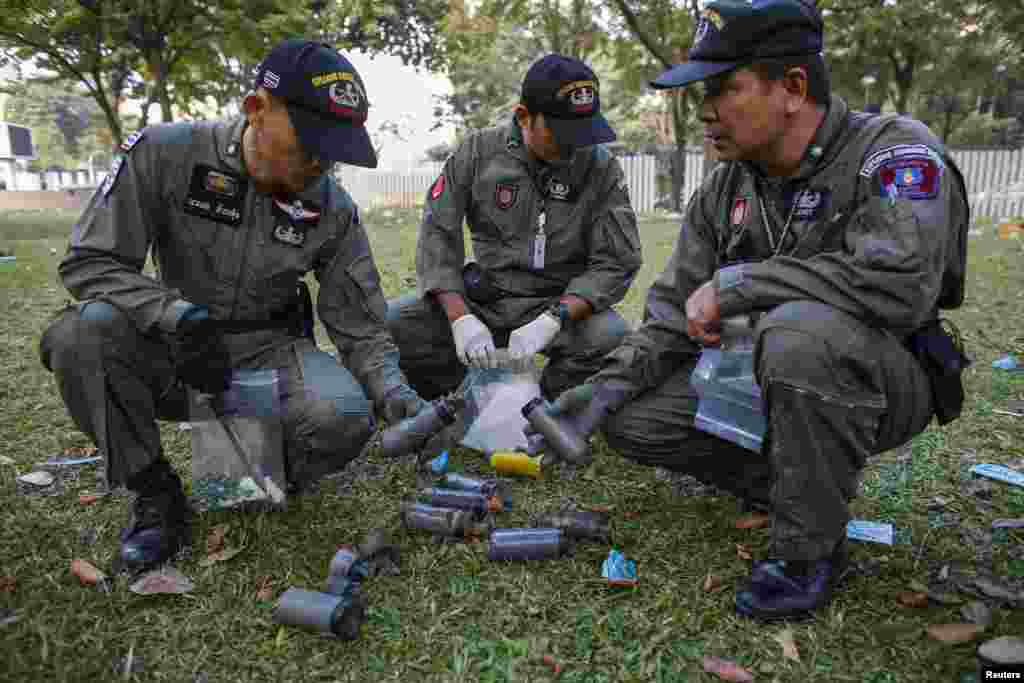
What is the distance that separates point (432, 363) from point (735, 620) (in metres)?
2.00

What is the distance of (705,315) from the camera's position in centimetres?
215

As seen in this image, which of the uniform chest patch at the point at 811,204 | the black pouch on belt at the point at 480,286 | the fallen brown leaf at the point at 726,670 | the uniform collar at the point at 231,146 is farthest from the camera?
the black pouch on belt at the point at 480,286

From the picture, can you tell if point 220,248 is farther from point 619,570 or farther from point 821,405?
point 821,405

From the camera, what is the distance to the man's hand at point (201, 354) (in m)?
2.21

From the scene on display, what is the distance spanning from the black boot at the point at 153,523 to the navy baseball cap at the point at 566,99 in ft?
6.59

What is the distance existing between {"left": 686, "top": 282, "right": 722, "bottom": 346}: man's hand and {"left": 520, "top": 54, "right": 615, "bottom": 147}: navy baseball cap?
1176 mm

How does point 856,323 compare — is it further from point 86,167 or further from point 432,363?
point 86,167

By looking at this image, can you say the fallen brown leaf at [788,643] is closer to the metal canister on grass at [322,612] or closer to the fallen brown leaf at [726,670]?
the fallen brown leaf at [726,670]

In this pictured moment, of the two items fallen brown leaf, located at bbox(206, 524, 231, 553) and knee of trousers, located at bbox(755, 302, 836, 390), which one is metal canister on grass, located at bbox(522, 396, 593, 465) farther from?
fallen brown leaf, located at bbox(206, 524, 231, 553)

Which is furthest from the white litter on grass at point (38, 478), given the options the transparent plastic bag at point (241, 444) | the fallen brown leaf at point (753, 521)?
the fallen brown leaf at point (753, 521)

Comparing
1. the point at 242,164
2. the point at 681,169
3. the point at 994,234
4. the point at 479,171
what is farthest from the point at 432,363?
the point at 681,169

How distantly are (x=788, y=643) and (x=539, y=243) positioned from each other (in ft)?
6.78

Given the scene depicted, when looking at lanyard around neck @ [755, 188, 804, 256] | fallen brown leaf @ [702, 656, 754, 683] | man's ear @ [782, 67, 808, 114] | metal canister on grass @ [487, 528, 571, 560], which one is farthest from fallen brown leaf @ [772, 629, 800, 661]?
man's ear @ [782, 67, 808, 114]

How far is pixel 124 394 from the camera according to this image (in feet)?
7.36
